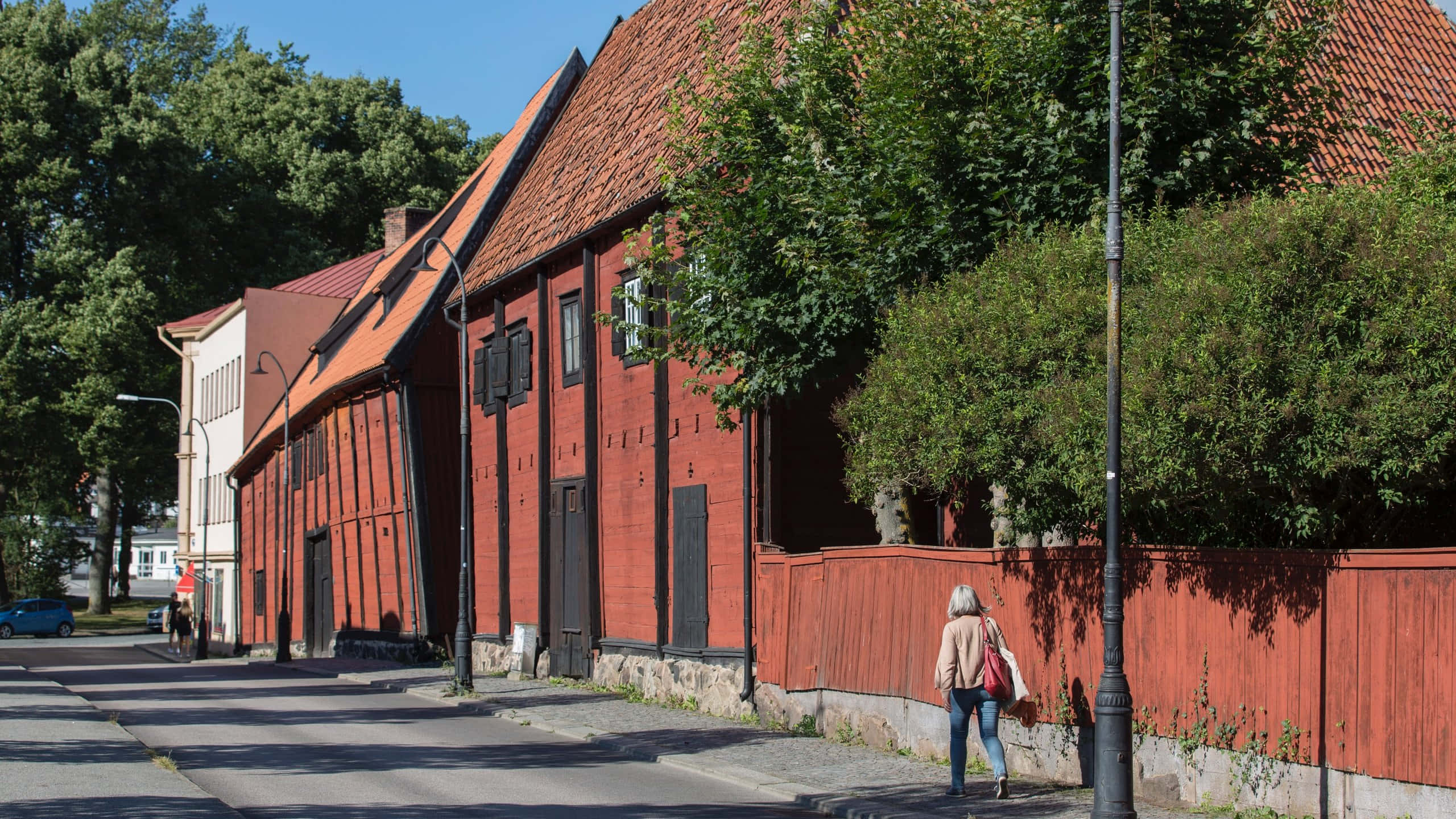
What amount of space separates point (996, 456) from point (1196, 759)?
8.76 ft

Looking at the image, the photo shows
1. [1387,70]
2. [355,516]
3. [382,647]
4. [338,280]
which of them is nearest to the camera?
[1387,70]

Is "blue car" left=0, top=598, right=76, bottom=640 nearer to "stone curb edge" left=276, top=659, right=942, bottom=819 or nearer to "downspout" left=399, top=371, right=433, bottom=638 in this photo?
"downspout" left=399, top=371, right=433, bottom=638

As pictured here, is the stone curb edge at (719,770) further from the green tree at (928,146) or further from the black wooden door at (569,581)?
the green tree at (928,146)

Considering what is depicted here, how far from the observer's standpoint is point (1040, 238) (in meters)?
13.1

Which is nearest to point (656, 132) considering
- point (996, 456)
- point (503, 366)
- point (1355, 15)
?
point (503, 366)

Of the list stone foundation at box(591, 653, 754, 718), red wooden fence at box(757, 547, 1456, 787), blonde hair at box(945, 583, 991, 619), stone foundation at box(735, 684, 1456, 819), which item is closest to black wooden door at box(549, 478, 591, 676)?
stone foundation at box(591, 653, 754, 718)

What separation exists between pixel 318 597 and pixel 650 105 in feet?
68.8

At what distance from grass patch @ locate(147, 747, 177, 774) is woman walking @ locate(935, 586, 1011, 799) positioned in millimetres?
6582

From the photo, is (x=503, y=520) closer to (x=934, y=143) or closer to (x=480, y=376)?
(x=480, y=376)

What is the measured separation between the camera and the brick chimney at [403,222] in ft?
150

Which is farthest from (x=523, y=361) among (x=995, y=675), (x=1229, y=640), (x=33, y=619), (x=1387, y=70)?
(x=33, y=619)

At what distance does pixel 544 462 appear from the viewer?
2531 centimetres

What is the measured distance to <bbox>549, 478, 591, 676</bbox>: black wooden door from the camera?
78.2 feet

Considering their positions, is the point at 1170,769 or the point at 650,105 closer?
the point at 1170,769
